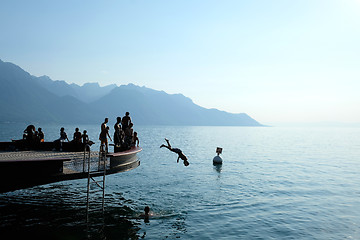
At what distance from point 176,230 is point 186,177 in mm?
14956

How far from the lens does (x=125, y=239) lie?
12.5 meters

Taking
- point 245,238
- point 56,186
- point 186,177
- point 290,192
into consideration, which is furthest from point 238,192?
point 56,186

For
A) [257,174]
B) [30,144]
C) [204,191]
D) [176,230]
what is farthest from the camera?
[257,174]

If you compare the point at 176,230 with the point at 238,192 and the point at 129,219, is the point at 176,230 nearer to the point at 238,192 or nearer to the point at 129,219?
the point at 129,219

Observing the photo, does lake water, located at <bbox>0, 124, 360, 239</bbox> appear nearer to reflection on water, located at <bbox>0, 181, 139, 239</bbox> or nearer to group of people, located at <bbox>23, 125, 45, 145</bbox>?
reflection on water, located at <bbox>0, 181, 139, 239</bbox>

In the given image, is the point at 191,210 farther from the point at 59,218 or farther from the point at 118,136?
the point at 59,218

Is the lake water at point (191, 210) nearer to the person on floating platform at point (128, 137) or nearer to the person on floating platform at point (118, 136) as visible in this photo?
the person on floating platform at point (128, 137)

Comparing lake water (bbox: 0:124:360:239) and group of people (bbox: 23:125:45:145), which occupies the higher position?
group of people (bbox: 23:125:45:145)

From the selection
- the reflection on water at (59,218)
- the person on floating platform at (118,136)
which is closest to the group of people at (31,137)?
the reflection on water at (59,218)

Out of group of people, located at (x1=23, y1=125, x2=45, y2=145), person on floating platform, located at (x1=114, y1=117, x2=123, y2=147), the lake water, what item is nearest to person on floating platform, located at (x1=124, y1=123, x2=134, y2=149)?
person on floating platform, located at (x1=114, y1=117, x2=123, y2=147)

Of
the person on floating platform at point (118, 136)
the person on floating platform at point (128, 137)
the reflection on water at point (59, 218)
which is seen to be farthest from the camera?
the person on floating platform at point (128, 137)

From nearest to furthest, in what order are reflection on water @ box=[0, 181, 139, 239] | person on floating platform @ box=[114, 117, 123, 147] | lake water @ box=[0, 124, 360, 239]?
reflection on water @ box=[0, 181, 139, 239]
lake water @ box=[0, 124, 360, 239]
person on floating platform @ box=[114, 117, 123, 147]

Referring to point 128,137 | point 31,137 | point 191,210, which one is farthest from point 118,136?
point 191,210

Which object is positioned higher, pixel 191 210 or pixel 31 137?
pixel 31 137
